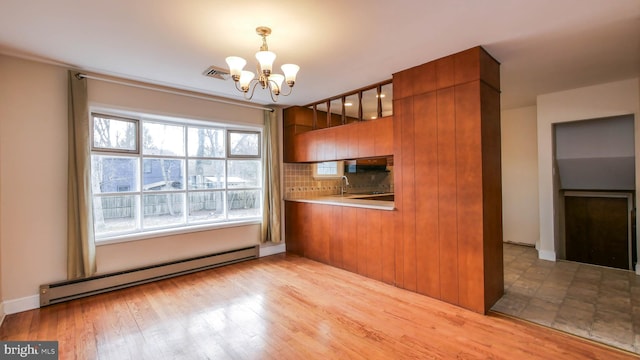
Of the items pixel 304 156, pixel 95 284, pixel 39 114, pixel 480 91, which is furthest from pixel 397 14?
pixel 95 284

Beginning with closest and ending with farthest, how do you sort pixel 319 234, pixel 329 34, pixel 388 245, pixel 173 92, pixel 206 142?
pixel 329 34, pixel 388 245, pixel 173 92, pixel 206 142, pixel 319 234

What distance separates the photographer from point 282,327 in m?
2.52

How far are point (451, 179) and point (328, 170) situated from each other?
304 cm

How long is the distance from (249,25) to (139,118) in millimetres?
2324

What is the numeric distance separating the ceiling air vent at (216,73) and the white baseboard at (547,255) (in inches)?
199

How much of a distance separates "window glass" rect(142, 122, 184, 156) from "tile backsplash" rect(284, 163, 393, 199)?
1772mm

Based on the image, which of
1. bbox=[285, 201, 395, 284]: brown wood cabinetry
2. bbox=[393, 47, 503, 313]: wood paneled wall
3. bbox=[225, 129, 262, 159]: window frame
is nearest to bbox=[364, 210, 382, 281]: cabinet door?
bbox=[285, 201, 395, 284]: brown wood cabinetry

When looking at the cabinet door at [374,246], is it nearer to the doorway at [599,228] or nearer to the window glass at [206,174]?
the window glass at [206,174]

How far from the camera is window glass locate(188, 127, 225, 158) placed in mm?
4246

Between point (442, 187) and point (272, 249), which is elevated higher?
point (442, 187)

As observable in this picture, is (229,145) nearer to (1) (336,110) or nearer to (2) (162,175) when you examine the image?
(2) (162,175)

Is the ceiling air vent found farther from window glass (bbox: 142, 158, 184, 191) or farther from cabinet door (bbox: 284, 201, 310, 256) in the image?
cabinet door (bbox: 284, 201, 310, 256)

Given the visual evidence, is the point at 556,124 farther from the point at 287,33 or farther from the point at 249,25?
the point at 249,25

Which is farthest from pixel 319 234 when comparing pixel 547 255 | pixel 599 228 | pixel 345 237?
pixel 599 228
